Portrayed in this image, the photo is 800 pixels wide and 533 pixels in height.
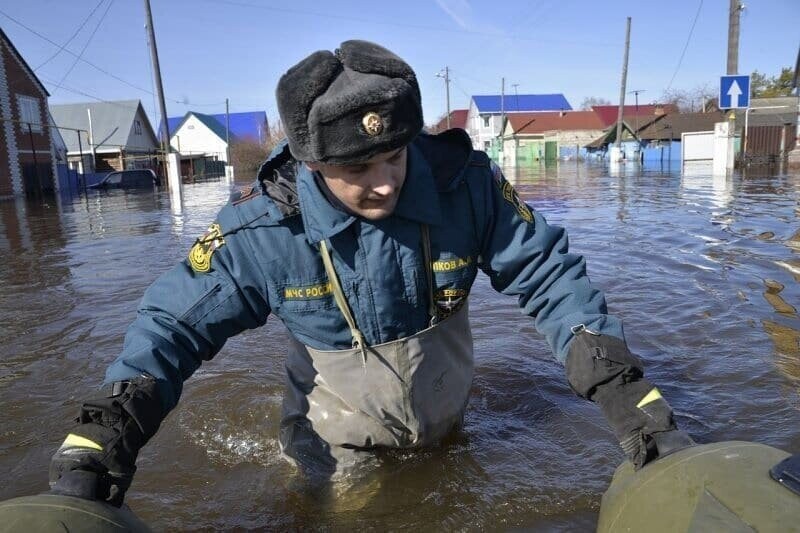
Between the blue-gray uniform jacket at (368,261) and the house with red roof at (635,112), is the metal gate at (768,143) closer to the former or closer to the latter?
the house with red roof at (635,112)

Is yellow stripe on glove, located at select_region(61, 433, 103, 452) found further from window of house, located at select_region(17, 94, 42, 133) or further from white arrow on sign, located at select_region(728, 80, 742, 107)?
window of house, located at select_region(17, 94, 42, 133)

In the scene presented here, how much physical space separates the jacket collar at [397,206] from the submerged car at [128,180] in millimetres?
35490

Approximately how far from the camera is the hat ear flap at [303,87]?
1.73 m

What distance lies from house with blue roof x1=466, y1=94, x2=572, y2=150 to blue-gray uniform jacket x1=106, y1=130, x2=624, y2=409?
73.0 m

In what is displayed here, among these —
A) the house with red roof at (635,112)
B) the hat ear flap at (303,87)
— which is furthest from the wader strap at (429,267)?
the house with red roof at (635,112)

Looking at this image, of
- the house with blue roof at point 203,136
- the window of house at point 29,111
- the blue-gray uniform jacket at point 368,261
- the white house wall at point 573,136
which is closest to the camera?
the blue-gray uniform jacket at point 368,261

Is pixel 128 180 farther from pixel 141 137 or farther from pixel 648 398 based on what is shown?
pixel 648 398

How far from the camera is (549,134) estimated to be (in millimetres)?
67000

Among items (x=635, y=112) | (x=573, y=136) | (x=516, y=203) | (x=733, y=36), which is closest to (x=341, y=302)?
(x=516, y=203)

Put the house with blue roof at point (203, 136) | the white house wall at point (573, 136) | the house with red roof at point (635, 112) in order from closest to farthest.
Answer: the house with red roof at point (635, 112), the white house wall at point (573, 136), the house with blue roof at point (203, 136)

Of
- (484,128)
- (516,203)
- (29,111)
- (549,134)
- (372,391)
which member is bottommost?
(372,391)

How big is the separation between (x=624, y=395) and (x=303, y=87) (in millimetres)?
1205

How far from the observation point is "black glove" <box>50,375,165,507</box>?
1532 millimetres

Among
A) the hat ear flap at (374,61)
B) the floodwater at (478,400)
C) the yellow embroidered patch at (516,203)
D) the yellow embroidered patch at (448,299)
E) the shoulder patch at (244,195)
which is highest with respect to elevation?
the hat ear flap at (374,61)
